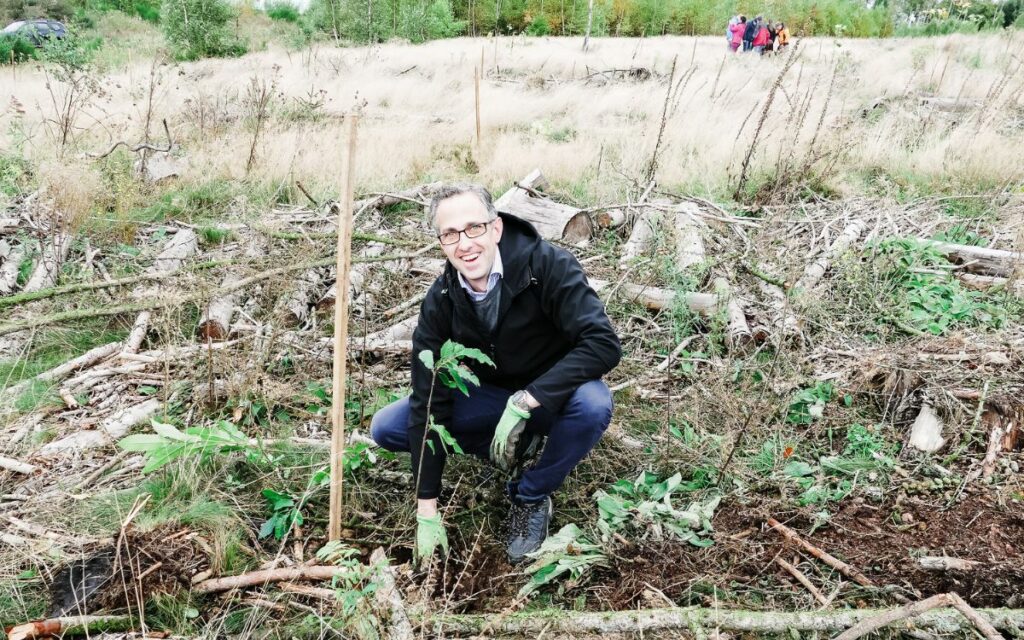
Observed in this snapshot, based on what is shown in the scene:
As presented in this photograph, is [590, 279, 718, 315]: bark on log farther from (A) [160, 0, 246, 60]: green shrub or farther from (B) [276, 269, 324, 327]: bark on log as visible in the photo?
(A) [160, 0, 246, 60]: green shrub

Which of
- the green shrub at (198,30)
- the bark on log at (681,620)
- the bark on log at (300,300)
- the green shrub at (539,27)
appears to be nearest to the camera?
the bark on log at (681,620)

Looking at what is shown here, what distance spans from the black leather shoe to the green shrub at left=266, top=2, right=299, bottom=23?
2894 cm

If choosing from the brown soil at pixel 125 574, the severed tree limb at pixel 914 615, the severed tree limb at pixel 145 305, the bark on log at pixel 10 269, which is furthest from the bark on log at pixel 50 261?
the severed tree limb at pixel 914 615

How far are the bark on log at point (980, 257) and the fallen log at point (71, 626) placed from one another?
4494 millimetres

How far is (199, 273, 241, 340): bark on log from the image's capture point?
11.3 ft

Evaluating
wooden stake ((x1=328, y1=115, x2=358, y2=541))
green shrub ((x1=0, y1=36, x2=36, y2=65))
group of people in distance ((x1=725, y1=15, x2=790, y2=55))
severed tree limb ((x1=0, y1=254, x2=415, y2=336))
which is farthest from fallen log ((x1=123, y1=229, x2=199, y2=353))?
green shrub ((x1=0, y1=36, x2=36, y2=65))

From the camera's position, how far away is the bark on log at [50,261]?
4012 millimetres

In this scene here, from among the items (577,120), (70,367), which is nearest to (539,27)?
(577,120)

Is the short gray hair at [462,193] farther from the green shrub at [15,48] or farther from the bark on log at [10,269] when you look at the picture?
the green shrub at [15,48]

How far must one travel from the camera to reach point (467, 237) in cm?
202

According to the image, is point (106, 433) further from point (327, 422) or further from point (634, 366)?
point (634, 366)

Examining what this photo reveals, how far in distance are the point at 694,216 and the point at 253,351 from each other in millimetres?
3088

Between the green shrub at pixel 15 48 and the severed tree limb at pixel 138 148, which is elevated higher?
the green shrub at pixel 15 48

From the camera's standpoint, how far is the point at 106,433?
269 cm
